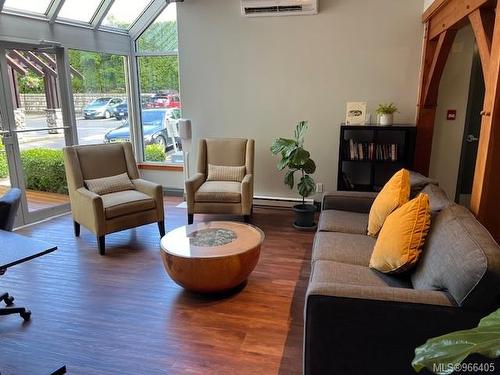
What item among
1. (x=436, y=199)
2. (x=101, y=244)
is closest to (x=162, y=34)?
(x=101, y=244)

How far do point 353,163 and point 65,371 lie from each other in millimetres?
3787

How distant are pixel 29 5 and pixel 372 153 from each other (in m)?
4.32

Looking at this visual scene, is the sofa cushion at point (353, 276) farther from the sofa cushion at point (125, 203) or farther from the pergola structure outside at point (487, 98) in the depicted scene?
the sofa cushion at point (125, 203)

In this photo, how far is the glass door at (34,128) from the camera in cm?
414

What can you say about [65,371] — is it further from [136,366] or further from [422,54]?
[422,54]

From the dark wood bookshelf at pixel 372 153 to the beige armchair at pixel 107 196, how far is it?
2234mm

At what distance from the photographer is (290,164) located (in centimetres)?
406

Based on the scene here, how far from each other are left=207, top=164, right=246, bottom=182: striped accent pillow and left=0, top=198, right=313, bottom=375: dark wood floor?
118cm

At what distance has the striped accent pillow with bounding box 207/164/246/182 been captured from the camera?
4.55 metres

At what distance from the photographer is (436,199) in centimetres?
233

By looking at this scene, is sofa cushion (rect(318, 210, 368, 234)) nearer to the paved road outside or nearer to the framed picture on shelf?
the framed picture on shelf

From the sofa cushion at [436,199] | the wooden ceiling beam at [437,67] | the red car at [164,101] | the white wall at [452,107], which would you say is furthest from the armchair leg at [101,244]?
the white wall at [452,107]

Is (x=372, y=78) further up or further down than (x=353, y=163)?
further up

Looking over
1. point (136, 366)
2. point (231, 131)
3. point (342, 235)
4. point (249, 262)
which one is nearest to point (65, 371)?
point (136, 366)
